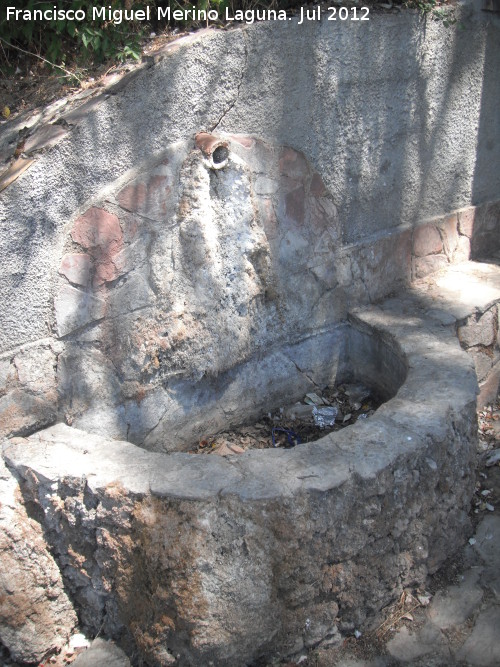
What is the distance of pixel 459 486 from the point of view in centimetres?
233

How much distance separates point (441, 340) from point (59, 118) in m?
1.67

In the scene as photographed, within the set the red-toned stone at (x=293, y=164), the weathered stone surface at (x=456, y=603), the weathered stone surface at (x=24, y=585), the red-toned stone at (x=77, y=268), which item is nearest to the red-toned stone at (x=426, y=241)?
the red-toned stone at (x=293, y=164)

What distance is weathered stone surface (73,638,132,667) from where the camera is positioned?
215 cm

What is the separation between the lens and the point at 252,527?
1.98 metres

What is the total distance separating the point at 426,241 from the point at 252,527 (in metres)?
1.91

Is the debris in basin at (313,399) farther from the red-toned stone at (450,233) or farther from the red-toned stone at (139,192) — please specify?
the red-toned stone at (139,192)

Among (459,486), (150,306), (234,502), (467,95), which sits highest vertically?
(467,95)

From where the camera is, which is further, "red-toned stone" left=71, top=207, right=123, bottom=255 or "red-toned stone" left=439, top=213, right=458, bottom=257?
"red-toned stone" left=439, top=213, right=458, bottom=257

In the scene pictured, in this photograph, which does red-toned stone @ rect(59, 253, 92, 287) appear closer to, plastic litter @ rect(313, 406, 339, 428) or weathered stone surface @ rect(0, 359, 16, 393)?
weathered stone surface @ rect(0, 359, 16, 393)

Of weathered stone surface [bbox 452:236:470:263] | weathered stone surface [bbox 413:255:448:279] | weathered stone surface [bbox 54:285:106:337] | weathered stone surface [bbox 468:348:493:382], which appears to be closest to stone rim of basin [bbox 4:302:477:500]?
weathered stone surface [bbox 54:285:106:337]

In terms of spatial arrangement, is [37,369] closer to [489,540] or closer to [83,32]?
A: [83,32]

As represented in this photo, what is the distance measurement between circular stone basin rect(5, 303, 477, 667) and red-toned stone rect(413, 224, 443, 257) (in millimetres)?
1126

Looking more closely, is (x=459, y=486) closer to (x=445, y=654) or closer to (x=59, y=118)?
(x=445, y=654)

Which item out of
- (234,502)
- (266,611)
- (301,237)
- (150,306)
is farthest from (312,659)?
(301,237)
